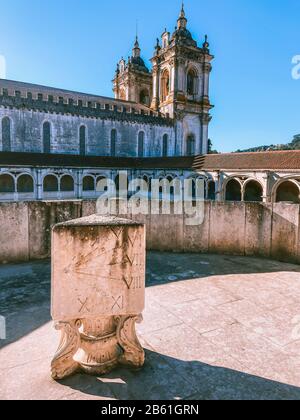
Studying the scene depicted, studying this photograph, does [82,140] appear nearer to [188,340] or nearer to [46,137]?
[46,137]

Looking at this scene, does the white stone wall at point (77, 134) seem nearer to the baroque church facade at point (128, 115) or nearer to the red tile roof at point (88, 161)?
the baroque church facade at point (128, 115)

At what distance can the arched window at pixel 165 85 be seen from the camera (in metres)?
39.2

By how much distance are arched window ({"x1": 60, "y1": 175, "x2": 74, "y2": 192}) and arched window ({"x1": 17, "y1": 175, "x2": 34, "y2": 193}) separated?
2.73 meters

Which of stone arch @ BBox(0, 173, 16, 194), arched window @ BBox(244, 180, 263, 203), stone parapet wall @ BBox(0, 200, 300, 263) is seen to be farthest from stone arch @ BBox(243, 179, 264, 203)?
stone parapet wall @ BBox(0, 200, 300, 263)

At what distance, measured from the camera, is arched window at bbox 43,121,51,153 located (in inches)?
1201

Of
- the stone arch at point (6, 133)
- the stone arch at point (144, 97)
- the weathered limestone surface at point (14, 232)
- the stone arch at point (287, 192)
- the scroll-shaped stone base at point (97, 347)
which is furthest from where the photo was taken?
the stone arch at point (144, 97)

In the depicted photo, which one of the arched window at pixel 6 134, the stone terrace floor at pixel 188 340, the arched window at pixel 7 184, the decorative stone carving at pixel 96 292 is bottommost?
the stone terrace floor at pixel 188 340

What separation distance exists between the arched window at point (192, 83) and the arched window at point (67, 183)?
65.7 ft

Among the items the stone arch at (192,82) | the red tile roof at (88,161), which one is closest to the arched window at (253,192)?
the red tile roof at (88,161)

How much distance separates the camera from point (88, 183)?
29875 millimetres

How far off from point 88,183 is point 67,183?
2005mm

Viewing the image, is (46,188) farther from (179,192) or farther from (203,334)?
(203,334)

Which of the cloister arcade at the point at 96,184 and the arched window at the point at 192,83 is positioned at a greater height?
the arched window at the point at 192,83

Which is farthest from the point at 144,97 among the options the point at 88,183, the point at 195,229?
the point at 195,229
